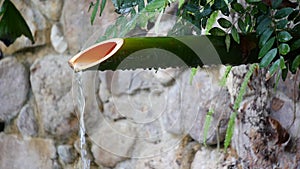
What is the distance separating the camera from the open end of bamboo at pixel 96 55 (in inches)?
19.3

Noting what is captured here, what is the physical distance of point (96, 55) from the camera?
1.66 feet

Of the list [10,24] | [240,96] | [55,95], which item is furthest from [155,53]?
[55,95]

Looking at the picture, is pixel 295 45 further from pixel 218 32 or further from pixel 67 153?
pixel 67 153

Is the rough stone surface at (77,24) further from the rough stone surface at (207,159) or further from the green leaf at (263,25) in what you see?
the green leaf at (263,25)

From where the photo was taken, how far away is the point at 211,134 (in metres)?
1.11

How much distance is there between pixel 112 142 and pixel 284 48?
820 millimetres

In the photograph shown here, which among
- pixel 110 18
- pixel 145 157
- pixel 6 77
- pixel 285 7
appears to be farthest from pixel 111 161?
pixel 285 7

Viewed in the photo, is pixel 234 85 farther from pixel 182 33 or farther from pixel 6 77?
pixel 6 77

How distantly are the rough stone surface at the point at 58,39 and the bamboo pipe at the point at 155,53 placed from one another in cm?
97

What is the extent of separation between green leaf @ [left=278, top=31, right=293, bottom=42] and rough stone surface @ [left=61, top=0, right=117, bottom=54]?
2.64ft

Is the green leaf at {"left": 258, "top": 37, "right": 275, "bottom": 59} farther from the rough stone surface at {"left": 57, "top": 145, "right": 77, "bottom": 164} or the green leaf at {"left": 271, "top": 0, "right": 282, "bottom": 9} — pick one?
the rough stone surface at {"left": 57, "top": 145, "right": 77, "bottom": 164}

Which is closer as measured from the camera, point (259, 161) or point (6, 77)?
point (259, 161)

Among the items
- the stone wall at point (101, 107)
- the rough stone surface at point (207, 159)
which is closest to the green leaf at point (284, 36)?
the stone wall at point (101, 107)

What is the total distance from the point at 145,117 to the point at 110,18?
0.90 ft
